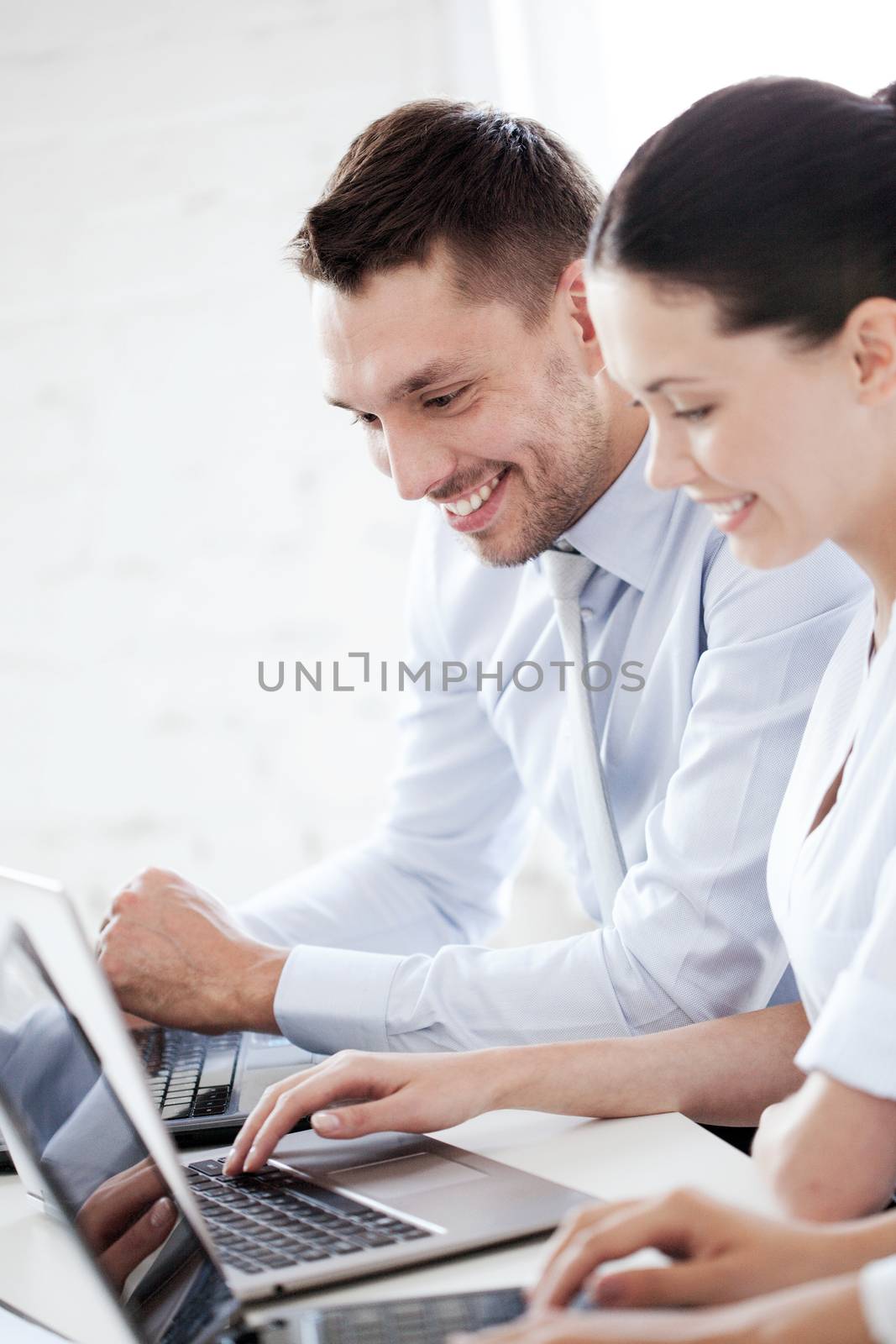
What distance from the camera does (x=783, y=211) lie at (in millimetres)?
861

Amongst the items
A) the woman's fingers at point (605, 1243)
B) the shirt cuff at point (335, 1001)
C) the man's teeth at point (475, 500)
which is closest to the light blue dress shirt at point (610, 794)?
the shirt cuff at point (335, 1001)

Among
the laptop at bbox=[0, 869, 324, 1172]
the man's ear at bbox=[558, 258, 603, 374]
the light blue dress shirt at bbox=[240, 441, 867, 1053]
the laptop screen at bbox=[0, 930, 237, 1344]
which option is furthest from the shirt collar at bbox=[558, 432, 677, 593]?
the laptop screen at bbox=[0, 930, 237, 1344]

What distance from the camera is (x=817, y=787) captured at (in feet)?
3.30

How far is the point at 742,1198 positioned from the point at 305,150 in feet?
6.42

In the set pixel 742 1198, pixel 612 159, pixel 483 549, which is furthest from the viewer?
pixel 612 159

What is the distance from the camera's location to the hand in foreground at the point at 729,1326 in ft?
1.91

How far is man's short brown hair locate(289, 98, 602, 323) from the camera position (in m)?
1.38

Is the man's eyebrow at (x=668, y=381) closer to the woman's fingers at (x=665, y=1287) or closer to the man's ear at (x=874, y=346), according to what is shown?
the man's ear at (x=874, y=346)

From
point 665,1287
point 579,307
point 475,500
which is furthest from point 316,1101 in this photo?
point 579,307

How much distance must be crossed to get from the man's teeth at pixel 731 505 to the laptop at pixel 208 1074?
554 mm

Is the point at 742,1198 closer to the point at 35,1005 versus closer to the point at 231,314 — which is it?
the point at 35,1005

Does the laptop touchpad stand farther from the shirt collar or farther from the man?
the shirt collar

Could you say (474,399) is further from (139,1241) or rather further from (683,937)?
(139,1241)

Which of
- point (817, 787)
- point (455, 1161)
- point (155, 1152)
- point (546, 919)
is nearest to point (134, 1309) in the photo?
point (155, 1152)
